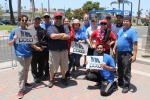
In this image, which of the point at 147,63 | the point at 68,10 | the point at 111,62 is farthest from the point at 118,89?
the point at 68,10

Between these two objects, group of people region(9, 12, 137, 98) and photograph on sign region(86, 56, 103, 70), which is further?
photograph on sign region(86, 56, 103, 70)

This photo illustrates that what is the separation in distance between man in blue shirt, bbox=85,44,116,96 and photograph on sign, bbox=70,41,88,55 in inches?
36.3

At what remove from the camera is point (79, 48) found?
6.36 metres

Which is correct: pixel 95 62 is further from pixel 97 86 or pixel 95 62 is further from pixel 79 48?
pixel 79 48

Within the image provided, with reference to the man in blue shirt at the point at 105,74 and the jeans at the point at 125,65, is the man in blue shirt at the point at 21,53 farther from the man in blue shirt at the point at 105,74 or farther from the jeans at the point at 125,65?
the jeans at the point at 125,65

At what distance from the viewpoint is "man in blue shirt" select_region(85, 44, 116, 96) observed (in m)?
5.20

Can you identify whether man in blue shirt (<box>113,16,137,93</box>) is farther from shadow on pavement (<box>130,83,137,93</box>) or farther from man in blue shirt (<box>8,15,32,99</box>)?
man in blue shirt (<box>8,15,32,99</box>)

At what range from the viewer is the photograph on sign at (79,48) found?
633 centimetres

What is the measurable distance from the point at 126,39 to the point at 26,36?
2.42 m

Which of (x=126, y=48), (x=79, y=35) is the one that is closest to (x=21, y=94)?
(x=79, y=35)

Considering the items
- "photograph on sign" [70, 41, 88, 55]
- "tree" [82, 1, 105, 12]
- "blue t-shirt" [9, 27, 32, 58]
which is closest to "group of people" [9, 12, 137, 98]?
"blue t-shirt" [9, 27, 32, 58]

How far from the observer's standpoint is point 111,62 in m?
5.24

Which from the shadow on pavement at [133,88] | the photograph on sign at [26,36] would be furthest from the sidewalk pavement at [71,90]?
the photograph on sign at [26,36]

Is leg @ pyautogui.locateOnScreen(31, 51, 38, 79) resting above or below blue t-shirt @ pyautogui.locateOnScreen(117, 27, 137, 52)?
below
